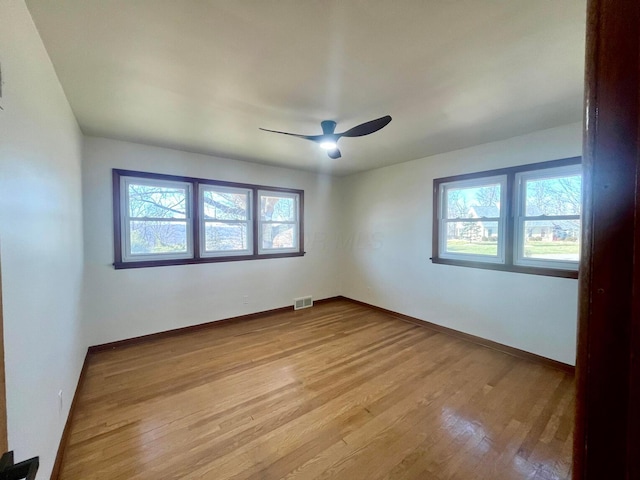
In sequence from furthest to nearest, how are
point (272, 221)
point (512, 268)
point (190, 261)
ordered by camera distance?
point (272, 221) → point (190, 261) → point (512, 268)

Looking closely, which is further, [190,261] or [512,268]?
[190,261]

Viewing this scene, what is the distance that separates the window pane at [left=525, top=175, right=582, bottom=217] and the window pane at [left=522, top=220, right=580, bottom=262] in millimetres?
116

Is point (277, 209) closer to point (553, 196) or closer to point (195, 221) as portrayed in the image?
point (195, 221)

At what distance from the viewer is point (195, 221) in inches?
151

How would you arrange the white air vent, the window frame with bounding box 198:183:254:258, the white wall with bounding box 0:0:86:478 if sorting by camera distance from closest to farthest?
the white wall with bounding box 0:0:86:478, the window frame with bounding box 198:183:254:258, the white air vent

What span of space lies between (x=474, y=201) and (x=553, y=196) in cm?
81

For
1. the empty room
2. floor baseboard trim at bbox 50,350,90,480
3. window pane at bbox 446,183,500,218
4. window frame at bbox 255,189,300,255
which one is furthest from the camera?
window frame at bbox 255,189,300,255

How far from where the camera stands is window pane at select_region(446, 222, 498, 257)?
3449 millimetres

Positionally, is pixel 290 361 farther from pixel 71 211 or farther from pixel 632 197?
pixel 632 197

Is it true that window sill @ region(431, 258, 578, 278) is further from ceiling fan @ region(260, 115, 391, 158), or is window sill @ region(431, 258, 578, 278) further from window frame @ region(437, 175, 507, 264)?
ceiling fan @ region(260, 115, 391, 158)

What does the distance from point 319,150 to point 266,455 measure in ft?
10.2

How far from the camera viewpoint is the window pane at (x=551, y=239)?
2875 millimetres

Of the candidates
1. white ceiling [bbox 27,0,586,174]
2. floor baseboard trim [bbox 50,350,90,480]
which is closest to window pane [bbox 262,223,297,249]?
white ceiling [bbox 27,0,586,174]

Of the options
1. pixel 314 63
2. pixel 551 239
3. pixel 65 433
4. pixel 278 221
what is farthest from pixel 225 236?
pixel 551 239
